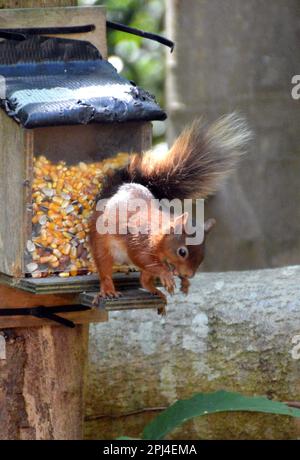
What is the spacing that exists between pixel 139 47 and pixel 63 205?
14.1 ft

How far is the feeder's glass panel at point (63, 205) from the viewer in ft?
8.32

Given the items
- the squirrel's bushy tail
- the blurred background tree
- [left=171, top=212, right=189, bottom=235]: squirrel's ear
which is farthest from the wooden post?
the blurred background tree

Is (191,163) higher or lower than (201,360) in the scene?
higher

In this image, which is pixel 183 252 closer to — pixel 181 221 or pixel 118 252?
pixel 181 221

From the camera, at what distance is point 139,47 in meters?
6.72

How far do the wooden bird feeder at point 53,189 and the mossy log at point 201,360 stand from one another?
54 cm

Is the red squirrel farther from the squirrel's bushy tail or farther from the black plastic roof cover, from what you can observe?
the black plastic roof cover

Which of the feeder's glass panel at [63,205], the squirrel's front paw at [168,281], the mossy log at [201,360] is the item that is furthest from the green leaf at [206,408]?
the mossy log at [201,360]

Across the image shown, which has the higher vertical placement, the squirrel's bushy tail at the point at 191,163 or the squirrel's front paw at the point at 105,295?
the squirrel's bushy tail at the point at 191,163

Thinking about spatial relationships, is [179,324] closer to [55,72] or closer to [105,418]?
[105,418]

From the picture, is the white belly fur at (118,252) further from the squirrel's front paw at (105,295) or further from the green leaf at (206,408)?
the green leaf at (206,408)

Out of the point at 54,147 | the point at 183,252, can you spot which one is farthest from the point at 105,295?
the point at 54,147

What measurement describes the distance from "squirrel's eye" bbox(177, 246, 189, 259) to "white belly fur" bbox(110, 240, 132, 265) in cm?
20

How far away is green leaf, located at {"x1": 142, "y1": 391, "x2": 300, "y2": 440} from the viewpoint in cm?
218
